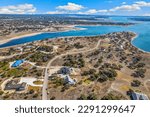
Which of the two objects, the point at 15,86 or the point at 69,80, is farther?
the point at 69,80

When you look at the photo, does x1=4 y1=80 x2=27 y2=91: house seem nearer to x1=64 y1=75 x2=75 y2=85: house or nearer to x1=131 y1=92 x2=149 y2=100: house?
x1=64 y1=75 x2=75 y2=85: house

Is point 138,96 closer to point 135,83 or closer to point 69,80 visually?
point 135,83

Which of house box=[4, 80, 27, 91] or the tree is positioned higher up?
house box=[4, 80, 27, 91]

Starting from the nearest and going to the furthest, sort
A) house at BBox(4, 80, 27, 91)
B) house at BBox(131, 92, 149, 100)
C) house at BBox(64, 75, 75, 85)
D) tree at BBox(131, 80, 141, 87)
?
house at BBox(131, 92, 149, 100)
house at BBox(4, 80, 27, 91)
house at BBox(64, 75, 75, 85)
tree at BBox(131, 80, 141, 87)

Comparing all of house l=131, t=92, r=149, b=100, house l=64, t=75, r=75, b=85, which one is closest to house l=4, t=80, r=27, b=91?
house l=64, t=75, r=75, b=85

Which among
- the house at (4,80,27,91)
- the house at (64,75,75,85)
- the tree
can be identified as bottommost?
the tree

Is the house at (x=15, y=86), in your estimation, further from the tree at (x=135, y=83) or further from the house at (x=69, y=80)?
the tree at (x=135, y=83)

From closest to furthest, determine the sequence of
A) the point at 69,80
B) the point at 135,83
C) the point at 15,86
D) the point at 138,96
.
Answer: the point at 138,96 → the point at 15,86 → the point at 69,80 → the point at 135,83

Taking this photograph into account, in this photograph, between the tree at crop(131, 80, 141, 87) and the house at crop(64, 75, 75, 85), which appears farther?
the tree at crop(131, 80, 141, 87)

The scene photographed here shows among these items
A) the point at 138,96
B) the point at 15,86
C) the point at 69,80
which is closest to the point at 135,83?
the point at 138,96

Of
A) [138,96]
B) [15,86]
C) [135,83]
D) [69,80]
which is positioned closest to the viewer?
[138,96]

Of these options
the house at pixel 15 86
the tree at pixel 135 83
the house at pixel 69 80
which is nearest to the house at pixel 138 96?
the tree at pixel 135 83
